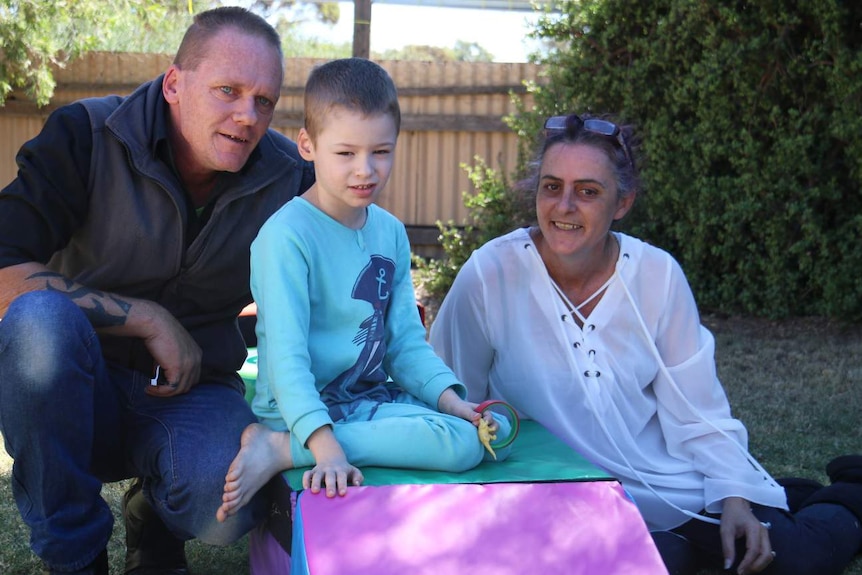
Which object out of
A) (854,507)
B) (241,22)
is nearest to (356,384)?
(241,22)

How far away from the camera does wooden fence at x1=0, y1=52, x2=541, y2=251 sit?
9.93 metres

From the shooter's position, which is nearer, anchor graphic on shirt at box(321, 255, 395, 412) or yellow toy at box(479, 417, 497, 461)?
yellow toy at box(479, 417, 497, 461)

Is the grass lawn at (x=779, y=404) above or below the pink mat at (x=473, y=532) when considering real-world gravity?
below

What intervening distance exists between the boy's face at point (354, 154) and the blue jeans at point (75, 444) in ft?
2.37

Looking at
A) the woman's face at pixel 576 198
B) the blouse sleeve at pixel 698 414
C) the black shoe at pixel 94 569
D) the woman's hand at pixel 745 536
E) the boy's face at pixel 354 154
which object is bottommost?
the woman's hand at pixel 745 536

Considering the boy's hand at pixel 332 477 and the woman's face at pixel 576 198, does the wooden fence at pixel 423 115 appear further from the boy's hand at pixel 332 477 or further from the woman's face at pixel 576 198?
the boy's hand at pixel 332 477

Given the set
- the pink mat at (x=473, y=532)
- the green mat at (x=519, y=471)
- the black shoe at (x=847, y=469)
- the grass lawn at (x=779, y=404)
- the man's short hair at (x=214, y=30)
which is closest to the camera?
the pink mat at (x=473, y=532)

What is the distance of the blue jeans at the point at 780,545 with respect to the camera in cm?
303

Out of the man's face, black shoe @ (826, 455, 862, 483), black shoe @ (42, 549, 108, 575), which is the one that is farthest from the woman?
black shoe @ (42, 549, 108, 575)

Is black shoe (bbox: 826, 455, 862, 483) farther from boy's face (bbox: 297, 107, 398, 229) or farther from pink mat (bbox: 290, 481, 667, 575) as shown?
boy's face (bbox: 297, 107, 398, 229)

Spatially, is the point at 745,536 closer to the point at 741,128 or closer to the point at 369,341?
the point at 369,341

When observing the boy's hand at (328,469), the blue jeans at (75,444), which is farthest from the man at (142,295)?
the boy's hand at (328,469)

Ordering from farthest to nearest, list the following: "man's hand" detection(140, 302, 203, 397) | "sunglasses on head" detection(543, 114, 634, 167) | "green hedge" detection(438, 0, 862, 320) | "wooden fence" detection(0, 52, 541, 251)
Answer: "wooden fence" detection(0, 52, 541, 251)
"green hedge" detection(438, 0, 862, 320)
"sunglasses on head" detection(543, 114, 634, 167)
"man's hand" detection(140, 302, 203, 397)

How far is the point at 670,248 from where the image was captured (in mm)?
7340
